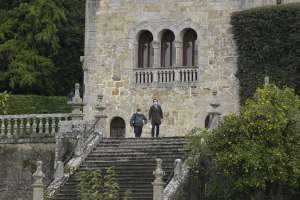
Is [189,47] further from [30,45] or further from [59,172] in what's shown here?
[30,45]

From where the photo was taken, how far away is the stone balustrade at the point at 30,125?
134 ft

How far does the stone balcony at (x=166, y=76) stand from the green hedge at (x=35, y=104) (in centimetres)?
571

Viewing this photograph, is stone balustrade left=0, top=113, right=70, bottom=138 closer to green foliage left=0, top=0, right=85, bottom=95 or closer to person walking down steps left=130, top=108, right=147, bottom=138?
person walking down steps left=130, top=108, right=147, bottom=138

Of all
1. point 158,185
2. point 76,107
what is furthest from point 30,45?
point 158,185

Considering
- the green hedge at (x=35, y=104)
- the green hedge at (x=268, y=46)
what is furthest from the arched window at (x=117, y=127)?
the green hedge at (x=268, y=46)

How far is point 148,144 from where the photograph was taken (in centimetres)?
3841

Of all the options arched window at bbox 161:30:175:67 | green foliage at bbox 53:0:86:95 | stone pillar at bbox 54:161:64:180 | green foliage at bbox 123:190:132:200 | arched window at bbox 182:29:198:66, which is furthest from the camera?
green foliage at bbox 53:0:86:95

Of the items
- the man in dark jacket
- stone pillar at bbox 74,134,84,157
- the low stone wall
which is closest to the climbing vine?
stone pillar at bbox 74,134,84,157

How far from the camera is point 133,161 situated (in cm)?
3719

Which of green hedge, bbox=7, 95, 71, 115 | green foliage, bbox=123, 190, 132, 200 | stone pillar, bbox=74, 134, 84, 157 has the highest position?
green hedge, bbox=7, 95, 71, 115

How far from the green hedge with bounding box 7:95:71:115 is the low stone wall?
483cm

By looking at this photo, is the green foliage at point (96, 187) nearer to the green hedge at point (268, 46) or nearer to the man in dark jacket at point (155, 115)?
the man in dark jacket at point (155, 115)

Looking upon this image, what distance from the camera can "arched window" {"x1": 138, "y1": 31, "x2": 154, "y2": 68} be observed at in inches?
1718

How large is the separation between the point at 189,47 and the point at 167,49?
0.94 metres
